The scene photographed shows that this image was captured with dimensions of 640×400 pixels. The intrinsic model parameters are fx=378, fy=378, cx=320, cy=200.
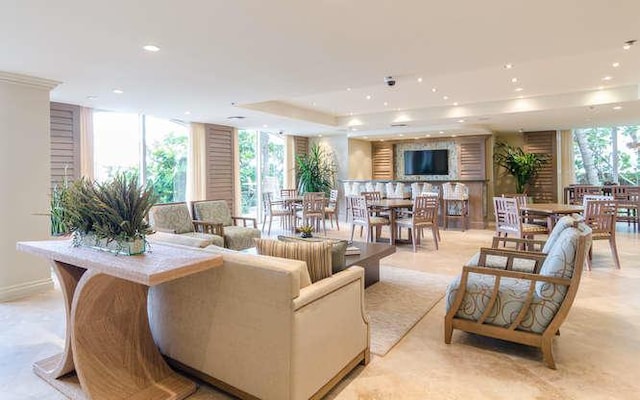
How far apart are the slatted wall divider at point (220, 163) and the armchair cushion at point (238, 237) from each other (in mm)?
3079

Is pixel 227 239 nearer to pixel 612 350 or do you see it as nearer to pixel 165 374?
pixel 165 374

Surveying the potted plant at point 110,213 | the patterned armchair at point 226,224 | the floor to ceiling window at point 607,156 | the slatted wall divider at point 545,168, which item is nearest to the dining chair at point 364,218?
the patterned armchair at point 226,224

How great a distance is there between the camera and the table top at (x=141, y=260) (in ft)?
5.90

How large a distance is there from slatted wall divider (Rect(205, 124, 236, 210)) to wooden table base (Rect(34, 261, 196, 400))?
5.88m

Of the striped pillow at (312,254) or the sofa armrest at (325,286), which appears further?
the striped pillow at (312,254)

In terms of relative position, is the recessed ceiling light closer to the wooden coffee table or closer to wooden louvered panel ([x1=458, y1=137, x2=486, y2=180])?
the wooden coffee table

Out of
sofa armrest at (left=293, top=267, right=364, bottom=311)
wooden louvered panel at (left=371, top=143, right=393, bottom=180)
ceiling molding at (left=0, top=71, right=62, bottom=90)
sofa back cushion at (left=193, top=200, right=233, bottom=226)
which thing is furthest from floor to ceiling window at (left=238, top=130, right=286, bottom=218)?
sofa armrest at (left=293, top=267, right=364, bottom=311)

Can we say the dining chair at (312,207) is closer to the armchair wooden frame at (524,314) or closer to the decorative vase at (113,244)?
the armchair wooden frame at (524,314)

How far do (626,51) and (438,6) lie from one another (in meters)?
3.26

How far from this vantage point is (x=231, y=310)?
2129 millimetres

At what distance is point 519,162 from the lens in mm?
9734

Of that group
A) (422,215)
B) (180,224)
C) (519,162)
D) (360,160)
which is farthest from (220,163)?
(519,162)

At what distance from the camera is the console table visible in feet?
6.88

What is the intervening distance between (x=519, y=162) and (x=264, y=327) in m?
9.59
